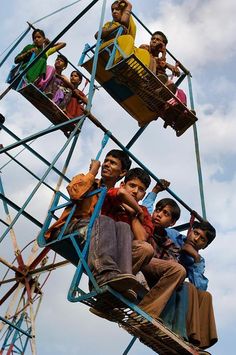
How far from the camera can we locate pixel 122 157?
910cm

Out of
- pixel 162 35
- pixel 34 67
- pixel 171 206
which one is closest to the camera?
pixel 171 206

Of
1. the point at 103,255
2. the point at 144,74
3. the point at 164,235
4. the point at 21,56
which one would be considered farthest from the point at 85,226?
the point at 21,56

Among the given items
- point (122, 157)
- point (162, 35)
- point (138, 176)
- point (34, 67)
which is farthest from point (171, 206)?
point (34, 67)

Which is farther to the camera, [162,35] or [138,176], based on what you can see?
[162,35]

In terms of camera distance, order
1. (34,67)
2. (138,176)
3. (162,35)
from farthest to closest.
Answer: (34,67) < (162,35) < (138,176)

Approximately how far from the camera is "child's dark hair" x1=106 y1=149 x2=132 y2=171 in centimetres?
909

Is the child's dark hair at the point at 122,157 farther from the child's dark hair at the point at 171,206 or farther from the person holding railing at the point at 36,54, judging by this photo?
the person holding railing at the point at 36,54

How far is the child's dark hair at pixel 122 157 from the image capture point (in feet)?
29.8

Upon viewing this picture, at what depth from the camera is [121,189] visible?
27.7ft

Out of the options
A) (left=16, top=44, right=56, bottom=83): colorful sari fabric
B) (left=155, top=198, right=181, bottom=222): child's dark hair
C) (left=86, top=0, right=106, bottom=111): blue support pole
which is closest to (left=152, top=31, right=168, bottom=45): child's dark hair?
(left=86, top=0, right=106, bottom=111): blue support pole

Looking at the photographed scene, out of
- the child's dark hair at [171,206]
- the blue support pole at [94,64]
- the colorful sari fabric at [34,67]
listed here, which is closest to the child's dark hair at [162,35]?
the blue support pole at [94,64]

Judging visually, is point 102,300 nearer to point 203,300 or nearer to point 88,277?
point 88,277

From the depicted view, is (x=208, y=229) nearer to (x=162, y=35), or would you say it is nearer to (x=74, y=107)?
(x=162, y=35)

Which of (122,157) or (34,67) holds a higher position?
(34,67)
